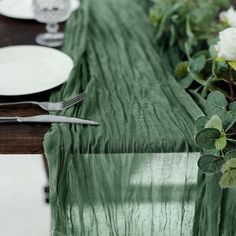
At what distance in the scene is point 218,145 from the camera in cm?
87

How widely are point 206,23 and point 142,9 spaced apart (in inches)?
13.2

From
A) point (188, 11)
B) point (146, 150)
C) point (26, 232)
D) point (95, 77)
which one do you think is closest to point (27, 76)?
point (95, 77)

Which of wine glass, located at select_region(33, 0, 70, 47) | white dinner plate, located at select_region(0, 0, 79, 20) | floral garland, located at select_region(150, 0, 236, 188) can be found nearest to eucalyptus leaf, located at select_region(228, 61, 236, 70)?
floral garland, located at select_region(150, 0, 236, 188)

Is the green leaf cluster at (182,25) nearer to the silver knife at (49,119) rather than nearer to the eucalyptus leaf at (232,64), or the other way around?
the eucalyptus leaf at (232,64)

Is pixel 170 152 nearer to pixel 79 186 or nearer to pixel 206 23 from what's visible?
pixel 79 186

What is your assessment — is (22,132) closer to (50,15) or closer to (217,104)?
(217,104)

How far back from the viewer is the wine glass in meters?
1.38

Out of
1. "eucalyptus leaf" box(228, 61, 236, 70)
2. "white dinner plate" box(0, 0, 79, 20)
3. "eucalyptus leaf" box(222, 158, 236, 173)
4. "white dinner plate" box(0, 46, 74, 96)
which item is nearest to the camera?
"eucalyptus leaf" box(222, 158, 236, 173)

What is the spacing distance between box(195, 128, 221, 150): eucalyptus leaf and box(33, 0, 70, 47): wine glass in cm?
61

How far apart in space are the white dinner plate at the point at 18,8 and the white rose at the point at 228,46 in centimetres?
71

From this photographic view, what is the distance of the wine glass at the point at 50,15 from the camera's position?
4.53 ft

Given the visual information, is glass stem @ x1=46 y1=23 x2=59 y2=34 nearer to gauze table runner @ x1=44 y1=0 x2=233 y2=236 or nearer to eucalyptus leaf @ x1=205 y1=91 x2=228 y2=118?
gauze table runner @ x1=44 y1=0 x2=233 y2=236

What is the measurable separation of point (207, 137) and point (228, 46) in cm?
19

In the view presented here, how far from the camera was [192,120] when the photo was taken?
101cm
